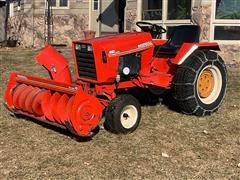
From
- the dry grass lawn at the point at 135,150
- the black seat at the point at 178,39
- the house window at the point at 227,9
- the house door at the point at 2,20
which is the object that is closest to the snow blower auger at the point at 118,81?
the black seat at the point at 178,39

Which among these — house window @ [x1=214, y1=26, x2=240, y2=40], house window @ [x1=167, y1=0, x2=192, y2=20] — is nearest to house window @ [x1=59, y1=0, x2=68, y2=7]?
house window @ [x1=167, y1=0, x2=192, y2=20]

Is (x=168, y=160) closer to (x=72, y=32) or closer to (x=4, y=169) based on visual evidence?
(x=4, y=169)

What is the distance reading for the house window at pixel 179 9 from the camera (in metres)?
11.8

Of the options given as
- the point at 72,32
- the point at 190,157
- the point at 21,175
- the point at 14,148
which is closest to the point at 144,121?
the point at 190,157

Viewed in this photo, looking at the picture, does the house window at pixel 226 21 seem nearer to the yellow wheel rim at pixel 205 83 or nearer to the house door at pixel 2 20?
the yellow wheel rim at pixel 205 83

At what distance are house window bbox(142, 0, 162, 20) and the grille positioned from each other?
7.01 m

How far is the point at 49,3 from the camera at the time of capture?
19094 mm

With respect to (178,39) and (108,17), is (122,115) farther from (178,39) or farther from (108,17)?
(108,17)

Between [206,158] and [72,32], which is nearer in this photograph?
[206,158]

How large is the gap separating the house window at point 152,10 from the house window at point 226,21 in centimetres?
191

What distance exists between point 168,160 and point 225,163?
685 mm

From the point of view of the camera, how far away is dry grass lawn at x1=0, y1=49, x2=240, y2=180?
14.4 ft

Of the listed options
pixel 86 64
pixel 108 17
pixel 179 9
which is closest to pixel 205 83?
pixel 86 64

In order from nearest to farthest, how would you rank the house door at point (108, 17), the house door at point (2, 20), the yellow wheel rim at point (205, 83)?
the yellow wheel rim at point (205, 83) < the house door at point (108, 17) < the house door at point (2, 20)
